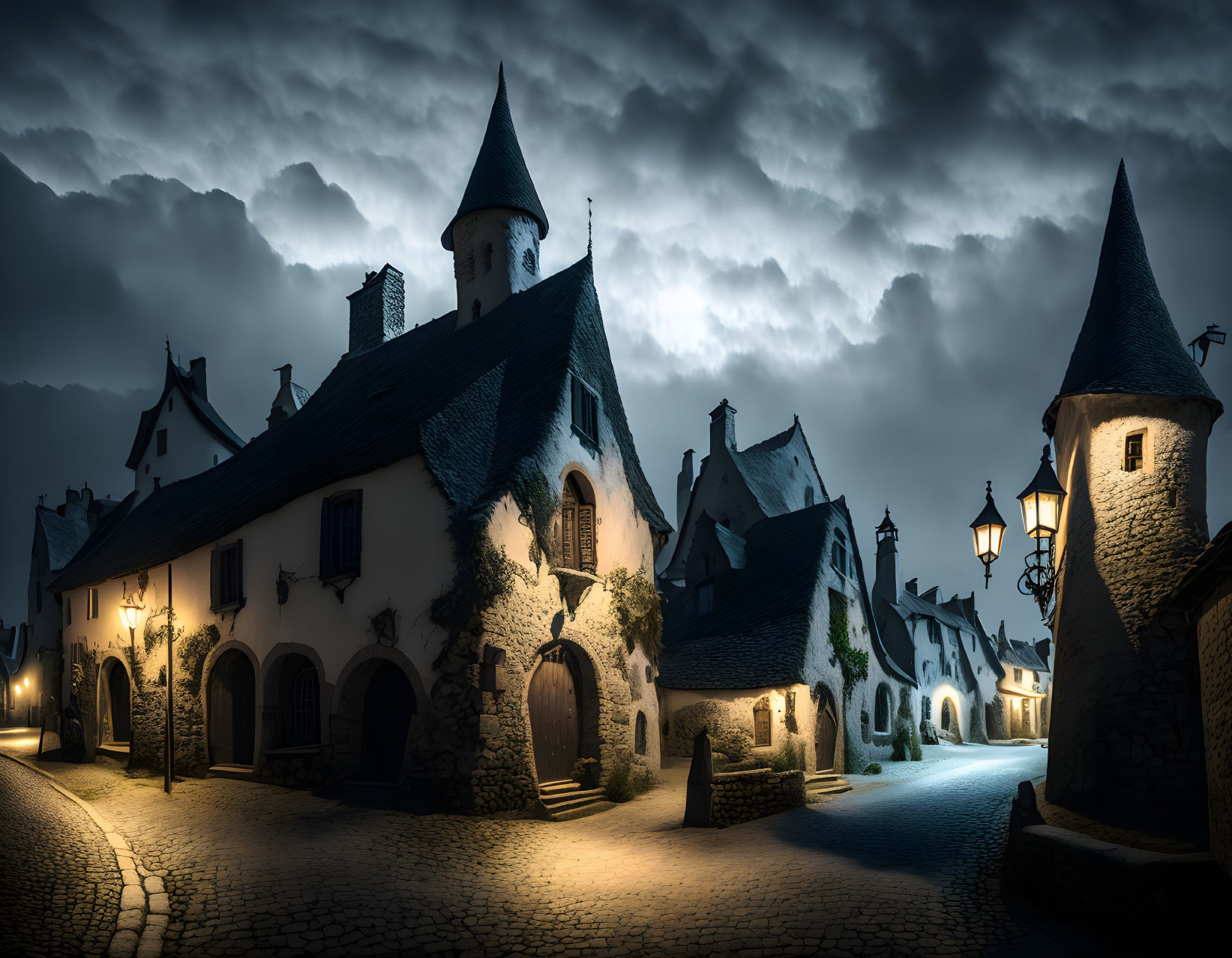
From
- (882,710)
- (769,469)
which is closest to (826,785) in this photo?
(882,710)

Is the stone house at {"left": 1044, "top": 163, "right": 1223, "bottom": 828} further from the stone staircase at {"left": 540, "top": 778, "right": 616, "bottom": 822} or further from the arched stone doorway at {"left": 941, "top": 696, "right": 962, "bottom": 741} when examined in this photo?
the arched stone doorway at {"left": 941, "top": 696, "right": 962, "bottom": 741}

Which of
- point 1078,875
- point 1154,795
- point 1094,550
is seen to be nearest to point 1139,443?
point 1094,550

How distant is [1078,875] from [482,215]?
2048 centimetres

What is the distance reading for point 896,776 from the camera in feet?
66.7

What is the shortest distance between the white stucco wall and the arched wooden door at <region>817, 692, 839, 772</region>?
25.1 m

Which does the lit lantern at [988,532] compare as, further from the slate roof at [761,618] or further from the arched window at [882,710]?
the arched window at [882,710]

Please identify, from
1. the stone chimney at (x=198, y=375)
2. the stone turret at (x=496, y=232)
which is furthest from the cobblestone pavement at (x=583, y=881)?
the stone chimney at (x=198, y=375)

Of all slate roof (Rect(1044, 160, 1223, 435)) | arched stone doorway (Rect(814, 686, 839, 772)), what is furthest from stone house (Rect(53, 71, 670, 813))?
slate roof (Rect(1044, 160, 1223, 435))

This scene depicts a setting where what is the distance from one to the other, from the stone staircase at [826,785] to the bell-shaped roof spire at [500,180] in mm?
16314

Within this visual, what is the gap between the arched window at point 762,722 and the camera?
19875mm

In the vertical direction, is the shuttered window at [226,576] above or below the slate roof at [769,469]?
below

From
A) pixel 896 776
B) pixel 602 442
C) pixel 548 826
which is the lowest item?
pixel 896 776

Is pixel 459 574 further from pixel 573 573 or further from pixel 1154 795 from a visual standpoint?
pixel 1154 795

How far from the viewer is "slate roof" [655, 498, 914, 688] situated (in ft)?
67.2
